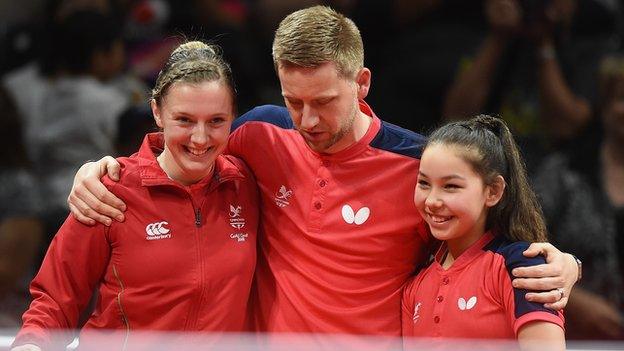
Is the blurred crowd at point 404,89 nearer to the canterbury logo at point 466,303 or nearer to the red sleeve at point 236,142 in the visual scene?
the red sleeve at point 236,142

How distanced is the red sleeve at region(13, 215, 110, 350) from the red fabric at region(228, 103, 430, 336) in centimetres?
44

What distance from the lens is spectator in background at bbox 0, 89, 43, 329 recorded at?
456 centimetres

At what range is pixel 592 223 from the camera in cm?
448

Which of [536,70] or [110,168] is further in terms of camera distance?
[536,70]

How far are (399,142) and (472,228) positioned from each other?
12.1 inches

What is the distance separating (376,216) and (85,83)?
8.22ft

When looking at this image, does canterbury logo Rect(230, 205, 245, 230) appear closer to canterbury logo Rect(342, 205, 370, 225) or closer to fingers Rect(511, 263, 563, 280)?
canterbury logo Rect(342, 205, 370, 225)

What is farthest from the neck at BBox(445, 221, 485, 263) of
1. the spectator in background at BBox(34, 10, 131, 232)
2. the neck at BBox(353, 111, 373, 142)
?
the spectator in background at BBox(34, 10, 131, 232)

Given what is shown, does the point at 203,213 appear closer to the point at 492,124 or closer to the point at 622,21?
the point at 492,124

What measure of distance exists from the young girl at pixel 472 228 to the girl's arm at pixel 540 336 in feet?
0.19

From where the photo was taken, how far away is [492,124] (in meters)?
2.74

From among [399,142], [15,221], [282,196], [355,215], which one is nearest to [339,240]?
[355,215]

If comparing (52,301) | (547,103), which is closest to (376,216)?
(52,301)

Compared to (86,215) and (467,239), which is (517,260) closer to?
(467,239)
